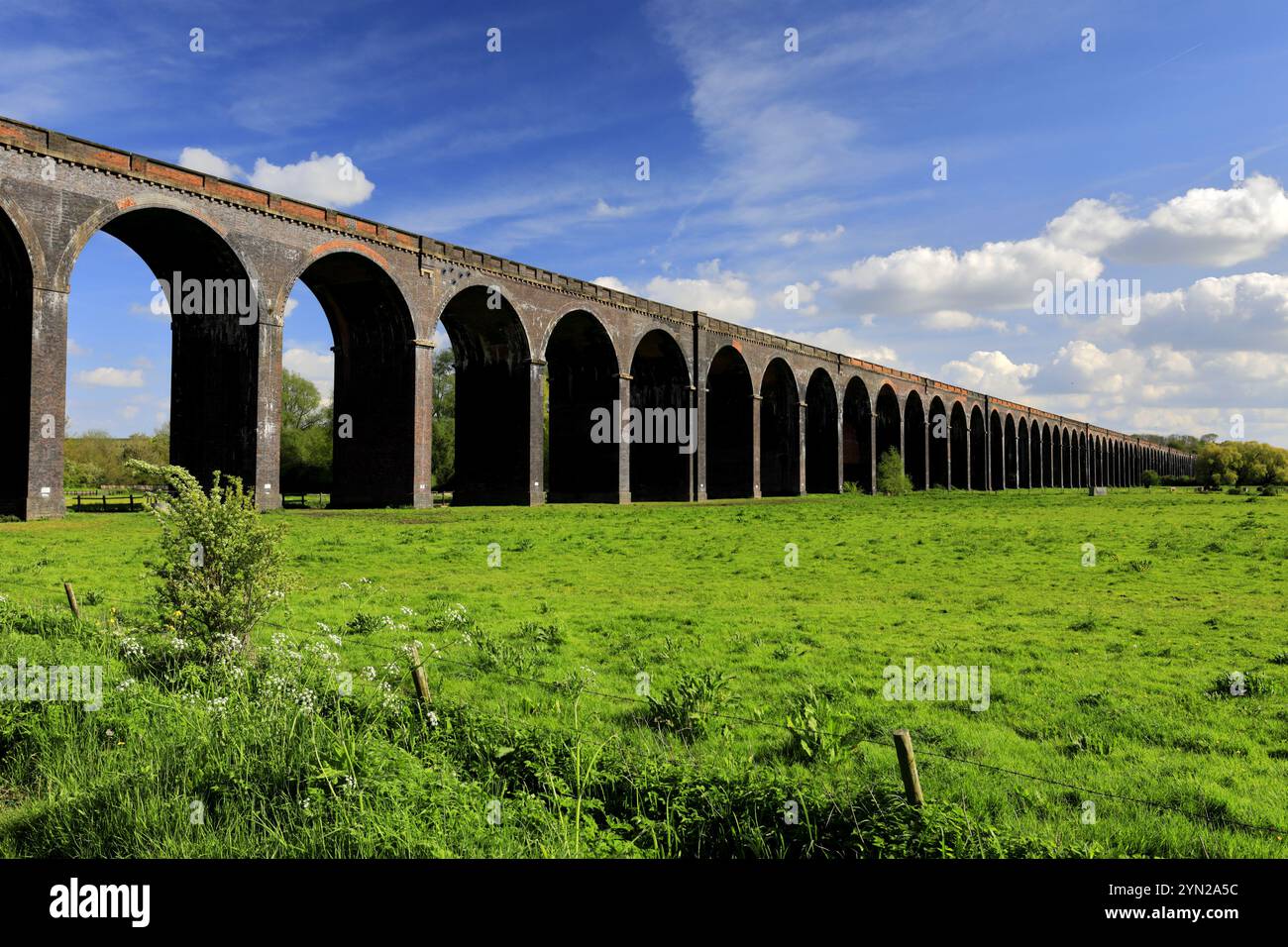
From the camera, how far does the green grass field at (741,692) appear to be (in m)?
4.78

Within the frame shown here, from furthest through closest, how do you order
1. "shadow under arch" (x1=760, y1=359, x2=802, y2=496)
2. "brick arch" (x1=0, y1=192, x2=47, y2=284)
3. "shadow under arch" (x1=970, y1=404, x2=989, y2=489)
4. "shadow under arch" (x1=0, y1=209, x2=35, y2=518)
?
"shadow under arch" (x1=970, y1=404, x2=989, y2=489) → "shadow under arch" (x1=760, y1=359, x2=802, y2=496) → "shadow under arch" (x1=0, y1=209, x2=35, y2=518) → "brick arch" (x1=0, y1=192, x2=47, y2=284)

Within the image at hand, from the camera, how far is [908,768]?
4.24 m

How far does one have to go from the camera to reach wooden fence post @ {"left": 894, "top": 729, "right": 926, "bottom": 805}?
416 cm

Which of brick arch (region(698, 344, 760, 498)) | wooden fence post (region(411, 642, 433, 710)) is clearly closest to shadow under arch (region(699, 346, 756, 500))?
brick arch (region(698, 344, 760, 498))

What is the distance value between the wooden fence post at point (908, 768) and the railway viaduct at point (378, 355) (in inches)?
967

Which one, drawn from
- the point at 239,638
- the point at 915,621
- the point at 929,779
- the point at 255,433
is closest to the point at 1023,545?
the point at 915,621

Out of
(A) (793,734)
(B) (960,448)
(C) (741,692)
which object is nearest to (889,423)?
(B) (960,448)

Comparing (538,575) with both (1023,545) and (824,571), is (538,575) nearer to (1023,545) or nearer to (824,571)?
(824,571)

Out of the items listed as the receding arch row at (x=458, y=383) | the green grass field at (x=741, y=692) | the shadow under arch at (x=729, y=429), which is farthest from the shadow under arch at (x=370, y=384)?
the shadow under arch at (x=729, y=429)

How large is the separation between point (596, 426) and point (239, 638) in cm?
3435

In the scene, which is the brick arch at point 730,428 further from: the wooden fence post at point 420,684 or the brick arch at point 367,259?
the wooden fence post at point 420,684

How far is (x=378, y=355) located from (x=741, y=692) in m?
27.9

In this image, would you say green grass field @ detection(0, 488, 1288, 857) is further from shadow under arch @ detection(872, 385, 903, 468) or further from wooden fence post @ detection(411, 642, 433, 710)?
shadow under arch @ detection(872, 385, 903, 468)

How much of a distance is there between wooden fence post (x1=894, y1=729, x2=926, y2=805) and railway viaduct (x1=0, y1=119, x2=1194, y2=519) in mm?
24550
